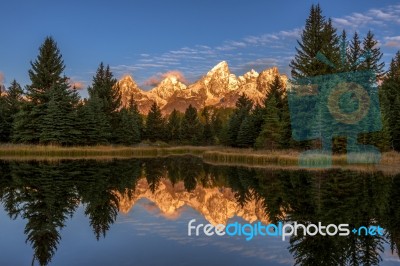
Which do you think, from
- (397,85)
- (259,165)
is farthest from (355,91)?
(397,85)

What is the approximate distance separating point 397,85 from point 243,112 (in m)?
23.9

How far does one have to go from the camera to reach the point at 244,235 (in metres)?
10.9

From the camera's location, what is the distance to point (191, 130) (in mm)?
102188

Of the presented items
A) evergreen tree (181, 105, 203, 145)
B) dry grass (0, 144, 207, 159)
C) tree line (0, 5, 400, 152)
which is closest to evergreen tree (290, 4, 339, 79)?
tree line (0, 5, 400, 152)

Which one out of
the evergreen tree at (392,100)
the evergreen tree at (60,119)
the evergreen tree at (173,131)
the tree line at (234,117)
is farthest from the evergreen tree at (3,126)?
the evergreen tree at (392,100)

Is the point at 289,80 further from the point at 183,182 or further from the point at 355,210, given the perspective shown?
the point at 355,210

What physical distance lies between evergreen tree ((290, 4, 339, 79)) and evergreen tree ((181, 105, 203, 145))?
5191 cm

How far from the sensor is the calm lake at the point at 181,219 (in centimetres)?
876

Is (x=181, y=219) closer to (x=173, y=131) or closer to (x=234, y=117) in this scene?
(x=234, y=117)

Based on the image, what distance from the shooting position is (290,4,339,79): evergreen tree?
4997 centimetres

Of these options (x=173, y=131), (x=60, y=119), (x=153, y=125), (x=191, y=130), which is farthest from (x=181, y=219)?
(x=173, y=131)

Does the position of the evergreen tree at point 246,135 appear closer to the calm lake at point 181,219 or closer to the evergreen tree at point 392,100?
the evergreen tree at point 392,100

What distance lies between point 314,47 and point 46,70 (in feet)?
111

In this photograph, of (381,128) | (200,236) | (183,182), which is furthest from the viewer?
(381,128)
